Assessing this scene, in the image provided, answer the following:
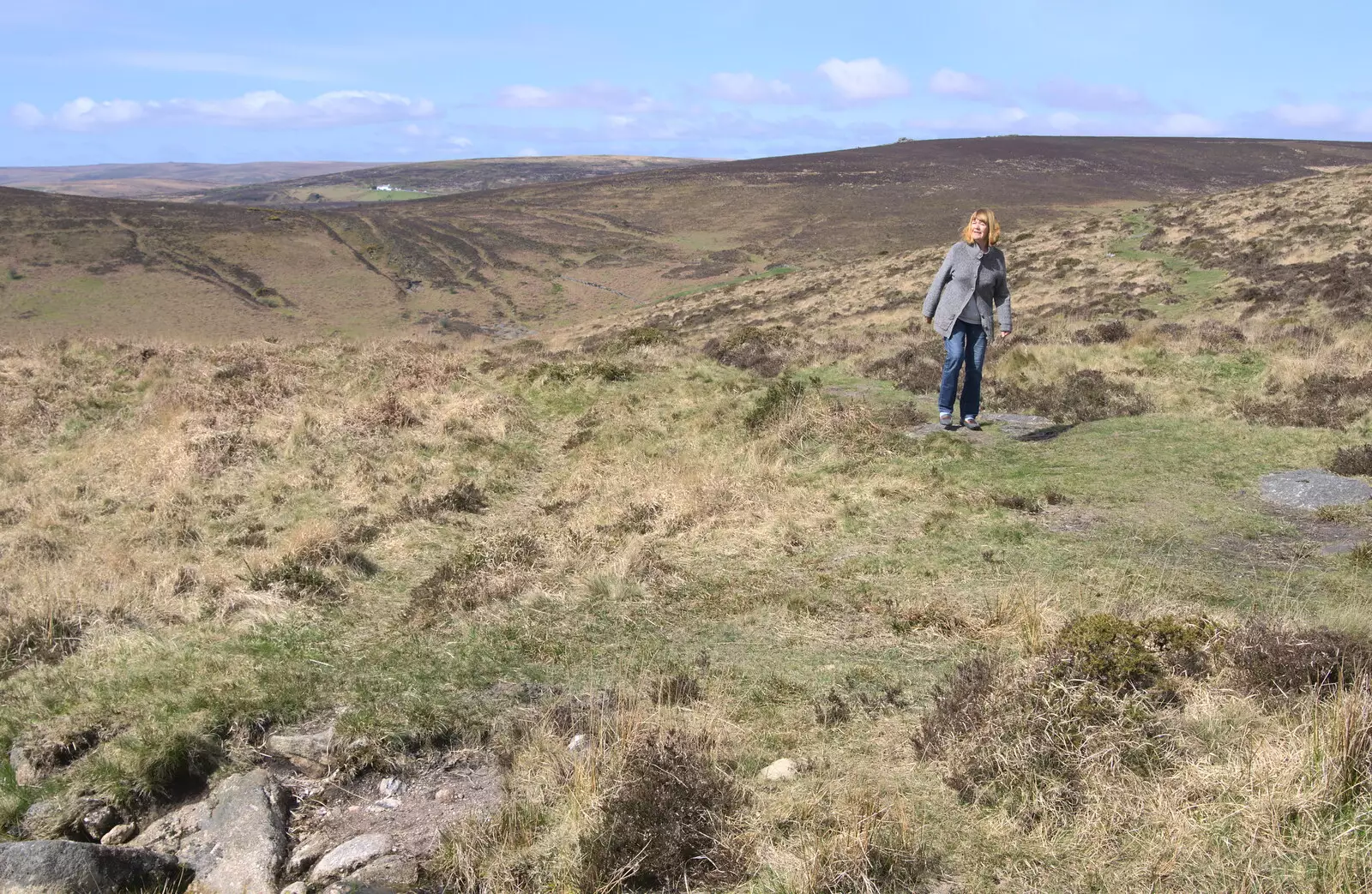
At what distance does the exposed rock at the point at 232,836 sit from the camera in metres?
4.00

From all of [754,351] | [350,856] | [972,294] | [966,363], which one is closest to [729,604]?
[350,856]

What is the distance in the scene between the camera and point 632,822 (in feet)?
12.2

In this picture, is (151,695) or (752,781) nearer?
(752,781)

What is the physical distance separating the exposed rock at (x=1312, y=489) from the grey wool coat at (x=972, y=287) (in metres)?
2.74

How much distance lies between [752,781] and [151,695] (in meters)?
3.53

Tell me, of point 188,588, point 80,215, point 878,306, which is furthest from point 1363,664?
point 80,215

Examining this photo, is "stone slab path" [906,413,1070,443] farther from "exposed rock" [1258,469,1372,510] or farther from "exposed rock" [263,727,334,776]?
"exposed rock" [263,727,334,776]

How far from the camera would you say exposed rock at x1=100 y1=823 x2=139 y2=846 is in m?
4.39

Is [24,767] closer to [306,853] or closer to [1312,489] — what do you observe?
[306,853]

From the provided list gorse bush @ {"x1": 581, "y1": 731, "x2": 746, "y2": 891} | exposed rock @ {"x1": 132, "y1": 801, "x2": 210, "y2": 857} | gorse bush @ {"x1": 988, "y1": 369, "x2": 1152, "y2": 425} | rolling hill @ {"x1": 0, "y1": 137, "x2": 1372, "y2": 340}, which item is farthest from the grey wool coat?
rolling hill @ {"x1": 0, "y1": 137, "x2": 1372, "y2": 340}

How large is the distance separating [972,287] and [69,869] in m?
8.48

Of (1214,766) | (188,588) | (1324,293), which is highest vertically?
(1324,293)

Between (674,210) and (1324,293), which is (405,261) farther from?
(1324,293)

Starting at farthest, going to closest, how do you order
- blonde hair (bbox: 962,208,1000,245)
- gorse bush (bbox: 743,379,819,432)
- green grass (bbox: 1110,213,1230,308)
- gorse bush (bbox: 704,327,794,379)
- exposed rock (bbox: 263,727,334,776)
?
1. green grass (bbox: 1110,213,1230,308)
2. gorse bush (bbox: 704,327,794,379)
3. gorse bush (bbox: 743,379,819,432)
4. blonde hair (bbox: 962,208,1000,245)
5. exposed rock (bbox: 263,727,334,776)
